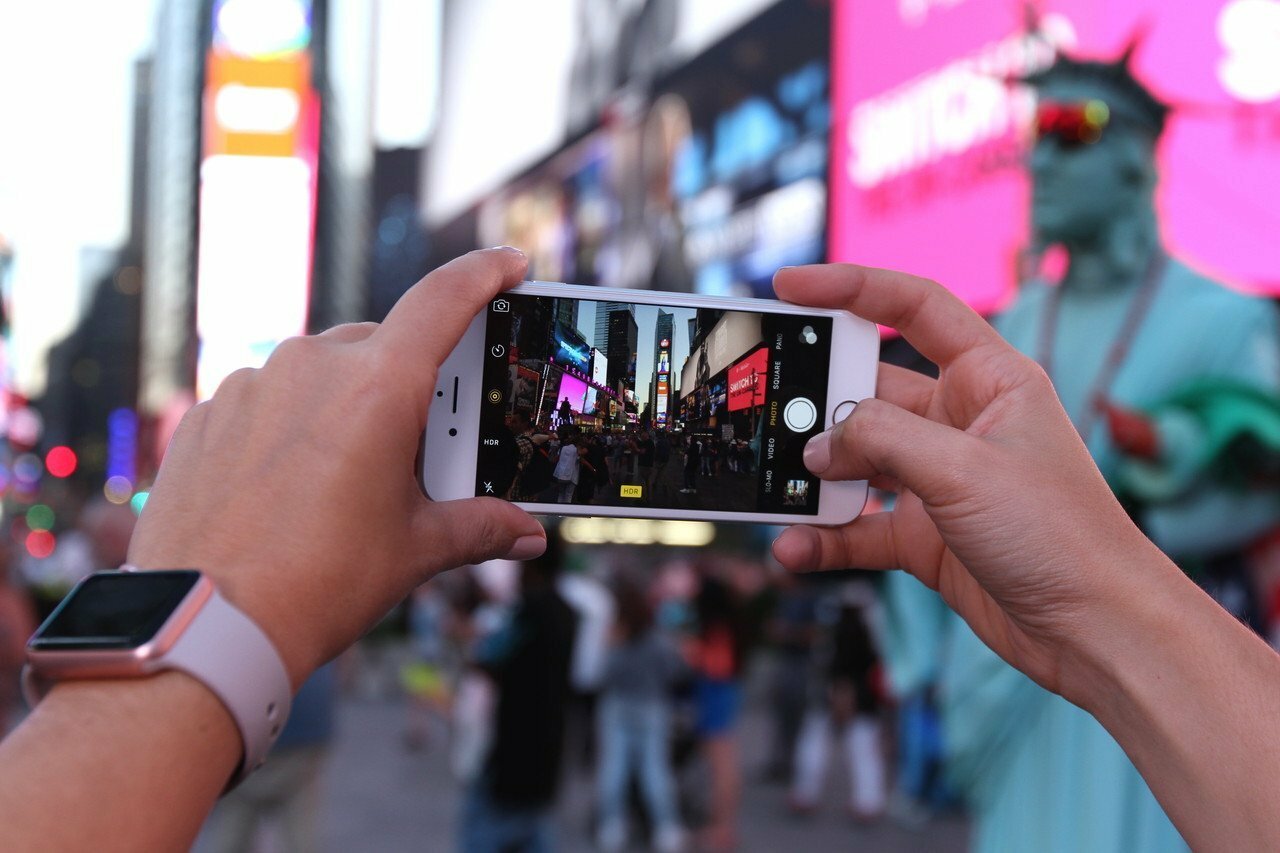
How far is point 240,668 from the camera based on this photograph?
89cm

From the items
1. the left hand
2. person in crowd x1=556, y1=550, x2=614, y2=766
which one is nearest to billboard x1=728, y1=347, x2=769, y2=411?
the left hand

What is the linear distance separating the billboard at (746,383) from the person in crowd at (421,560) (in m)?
0.27

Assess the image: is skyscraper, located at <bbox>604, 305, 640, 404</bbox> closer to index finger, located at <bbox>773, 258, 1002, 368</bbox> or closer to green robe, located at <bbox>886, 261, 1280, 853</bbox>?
index finger, located at <bbox>773, 258, 1002, 368</bbox>

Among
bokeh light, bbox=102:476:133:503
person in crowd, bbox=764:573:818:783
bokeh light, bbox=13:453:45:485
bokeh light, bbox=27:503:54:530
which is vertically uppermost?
person in crowd, bbox=764:573:818:783

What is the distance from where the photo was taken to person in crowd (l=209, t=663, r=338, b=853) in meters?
4.57

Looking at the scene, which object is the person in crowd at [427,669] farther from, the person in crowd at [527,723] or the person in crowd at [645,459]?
the person in crowd at [645,459]

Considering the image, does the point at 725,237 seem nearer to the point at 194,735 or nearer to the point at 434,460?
the point at 434,460

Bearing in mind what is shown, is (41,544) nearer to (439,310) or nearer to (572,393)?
(572,393)

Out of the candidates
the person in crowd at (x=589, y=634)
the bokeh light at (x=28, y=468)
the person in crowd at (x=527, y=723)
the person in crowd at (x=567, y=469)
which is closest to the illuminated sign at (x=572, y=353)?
the person in crowd at (x=567, y=469)

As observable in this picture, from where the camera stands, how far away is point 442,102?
16.8 m

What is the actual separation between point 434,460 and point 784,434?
50 centimetres

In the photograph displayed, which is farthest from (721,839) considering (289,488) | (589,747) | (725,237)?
(289,488)

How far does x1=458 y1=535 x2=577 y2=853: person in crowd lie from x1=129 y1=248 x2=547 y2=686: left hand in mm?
3754

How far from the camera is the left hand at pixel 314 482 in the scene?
0.97 m
